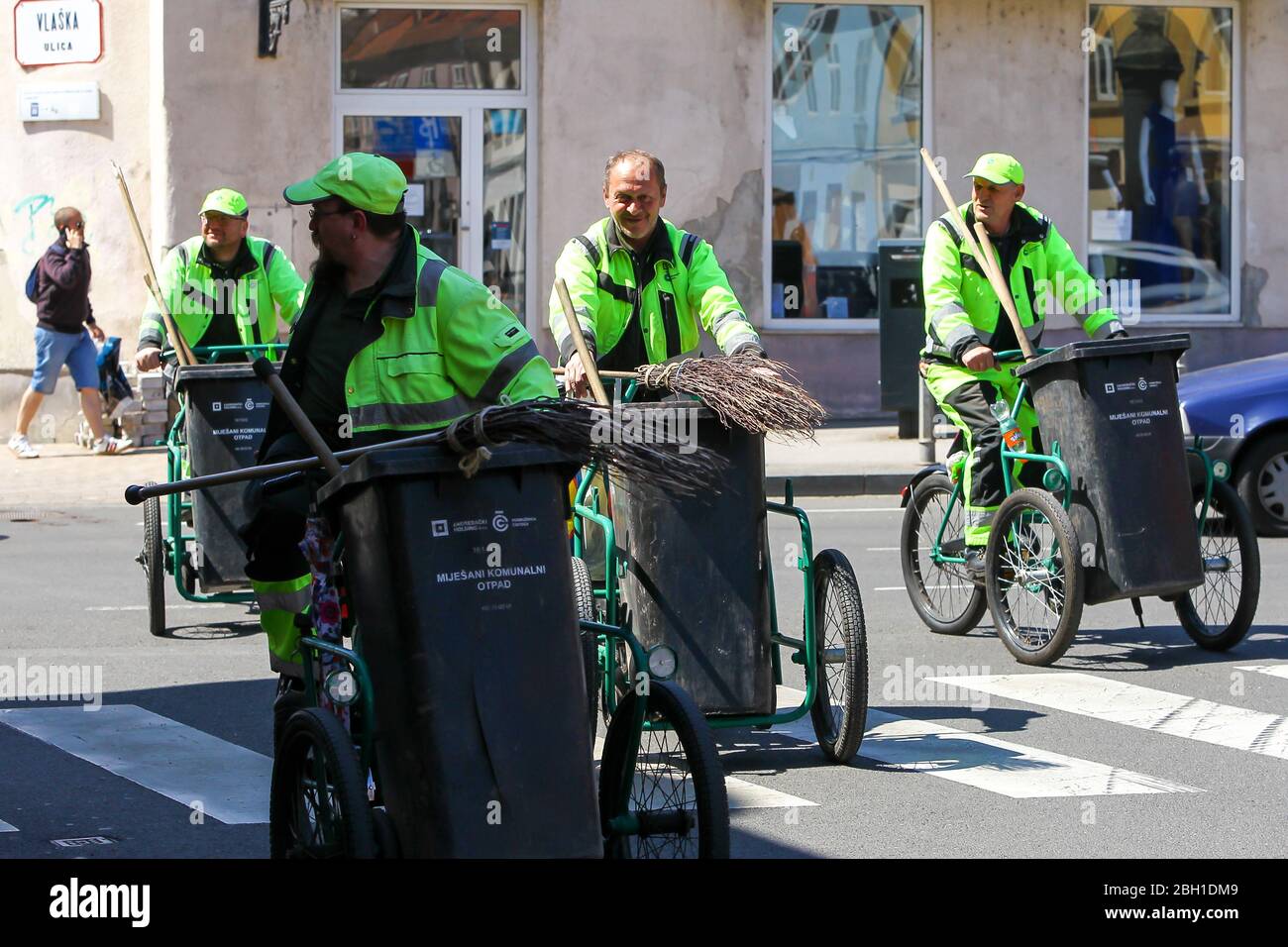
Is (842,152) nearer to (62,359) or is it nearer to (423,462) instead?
(62,359)

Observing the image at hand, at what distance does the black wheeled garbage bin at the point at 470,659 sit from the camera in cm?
452

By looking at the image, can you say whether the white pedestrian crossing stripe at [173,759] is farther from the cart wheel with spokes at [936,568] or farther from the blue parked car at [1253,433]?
the blue parked car at [1253,433]

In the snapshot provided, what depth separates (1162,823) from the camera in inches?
243

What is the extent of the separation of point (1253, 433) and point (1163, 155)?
7.80 m

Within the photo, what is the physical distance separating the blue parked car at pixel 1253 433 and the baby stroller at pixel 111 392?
9.20 m

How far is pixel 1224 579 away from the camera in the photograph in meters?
9.03

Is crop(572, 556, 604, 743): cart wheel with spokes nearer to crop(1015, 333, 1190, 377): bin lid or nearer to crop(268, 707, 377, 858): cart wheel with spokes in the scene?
crop(268, 707, 377, 858): cart wheel with spokes

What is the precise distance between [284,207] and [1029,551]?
436 inches

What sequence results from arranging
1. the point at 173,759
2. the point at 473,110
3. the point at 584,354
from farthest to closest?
the point at 473,110, the point at 173,759, the point at 584,354

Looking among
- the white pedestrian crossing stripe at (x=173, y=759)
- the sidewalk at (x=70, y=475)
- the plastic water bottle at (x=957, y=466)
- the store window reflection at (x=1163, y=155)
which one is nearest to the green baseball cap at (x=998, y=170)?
the plastic water bottle at (x=957, y=466)

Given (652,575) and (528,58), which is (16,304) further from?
(652,575)

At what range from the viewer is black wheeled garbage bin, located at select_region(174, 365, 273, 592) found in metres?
Answer: 9.29

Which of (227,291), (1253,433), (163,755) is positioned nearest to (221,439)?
(227,291)
